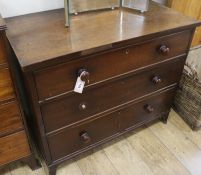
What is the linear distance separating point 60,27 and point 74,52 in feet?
0.81

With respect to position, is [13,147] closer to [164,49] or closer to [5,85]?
[5,85]

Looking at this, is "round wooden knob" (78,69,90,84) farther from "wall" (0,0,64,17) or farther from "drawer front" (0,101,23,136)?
"wall" (0,0,64,17)

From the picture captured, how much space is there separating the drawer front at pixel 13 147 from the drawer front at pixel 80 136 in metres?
0.14

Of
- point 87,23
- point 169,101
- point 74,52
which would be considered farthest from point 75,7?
point 169,101

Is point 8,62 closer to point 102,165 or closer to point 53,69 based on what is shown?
point 53,69

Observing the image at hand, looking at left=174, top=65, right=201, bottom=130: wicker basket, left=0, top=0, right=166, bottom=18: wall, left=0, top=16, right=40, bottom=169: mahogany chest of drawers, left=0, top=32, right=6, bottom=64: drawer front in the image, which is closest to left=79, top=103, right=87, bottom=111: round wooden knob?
left=0, top=16, right=40, bottom=169: mahogany chest of drawers

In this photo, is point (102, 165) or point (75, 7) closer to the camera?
point (75, 7)

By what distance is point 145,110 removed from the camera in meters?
1.45

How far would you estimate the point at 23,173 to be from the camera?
1.36 metres

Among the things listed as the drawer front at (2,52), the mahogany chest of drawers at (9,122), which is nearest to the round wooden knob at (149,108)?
the mahogany chest of drawers at (9,122)

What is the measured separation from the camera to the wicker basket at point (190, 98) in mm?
1536

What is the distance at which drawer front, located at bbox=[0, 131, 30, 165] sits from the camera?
1.12 metres

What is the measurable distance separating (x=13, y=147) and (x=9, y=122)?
177 mm

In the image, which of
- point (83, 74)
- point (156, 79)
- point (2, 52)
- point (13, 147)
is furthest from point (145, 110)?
point (2, 52)
